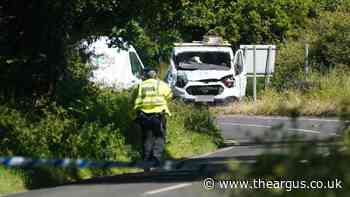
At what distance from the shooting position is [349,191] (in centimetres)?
454

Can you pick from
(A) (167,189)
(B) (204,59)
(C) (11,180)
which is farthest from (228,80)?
(A) (167,189)

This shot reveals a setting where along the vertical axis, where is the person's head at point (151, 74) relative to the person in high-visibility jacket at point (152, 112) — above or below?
above

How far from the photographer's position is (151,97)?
50.0ft

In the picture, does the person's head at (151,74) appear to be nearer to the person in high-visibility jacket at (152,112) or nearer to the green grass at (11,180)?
the person in high-visibility jacket at (152,112)

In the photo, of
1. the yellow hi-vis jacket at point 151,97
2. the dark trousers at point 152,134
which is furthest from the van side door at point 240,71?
the yellow hi-vis jacket at point 151,97

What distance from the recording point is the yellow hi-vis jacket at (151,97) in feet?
49.9

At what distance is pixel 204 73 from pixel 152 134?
17.9 metres

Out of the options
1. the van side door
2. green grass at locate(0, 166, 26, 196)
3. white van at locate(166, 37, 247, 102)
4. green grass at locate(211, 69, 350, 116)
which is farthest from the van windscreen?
green grass at locate(0, 166, 26, 196)

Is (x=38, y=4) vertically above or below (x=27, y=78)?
above

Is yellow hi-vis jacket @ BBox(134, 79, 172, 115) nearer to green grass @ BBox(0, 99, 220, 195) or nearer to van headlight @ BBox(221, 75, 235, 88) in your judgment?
green grass @ BBox(0, 99, 220, 195)

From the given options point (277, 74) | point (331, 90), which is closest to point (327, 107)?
point (331, 90)

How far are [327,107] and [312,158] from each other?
27435 millimetres

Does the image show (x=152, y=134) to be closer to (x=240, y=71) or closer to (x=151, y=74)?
(x=151, y=74)

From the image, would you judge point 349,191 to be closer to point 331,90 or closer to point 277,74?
point 331,90
